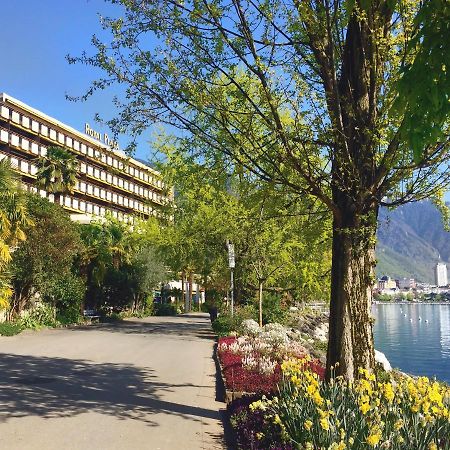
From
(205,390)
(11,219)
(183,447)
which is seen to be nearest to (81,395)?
(205,390)

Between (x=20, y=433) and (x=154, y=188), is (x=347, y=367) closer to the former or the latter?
(x=20, y=433)

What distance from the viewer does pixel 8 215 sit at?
2020 cm

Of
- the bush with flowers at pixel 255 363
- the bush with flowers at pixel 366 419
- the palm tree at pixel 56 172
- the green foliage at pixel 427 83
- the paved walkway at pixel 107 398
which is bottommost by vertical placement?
the paved walkway at pixel 107 398

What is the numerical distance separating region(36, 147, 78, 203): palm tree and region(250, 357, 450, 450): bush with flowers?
4152cm

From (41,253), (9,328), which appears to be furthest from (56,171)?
(9,328)

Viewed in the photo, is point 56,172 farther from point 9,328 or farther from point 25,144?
point 9,328

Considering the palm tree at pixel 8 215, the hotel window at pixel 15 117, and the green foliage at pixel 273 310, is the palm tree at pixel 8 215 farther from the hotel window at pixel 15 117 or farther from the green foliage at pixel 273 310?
the hotel window at pixel 15 117

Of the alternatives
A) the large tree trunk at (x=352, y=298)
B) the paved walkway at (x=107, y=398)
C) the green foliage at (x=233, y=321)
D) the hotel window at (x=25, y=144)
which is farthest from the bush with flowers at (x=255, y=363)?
the hotel window at (x=25, y=144)

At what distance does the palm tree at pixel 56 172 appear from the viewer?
4398 cm

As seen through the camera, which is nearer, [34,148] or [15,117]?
[15,117]

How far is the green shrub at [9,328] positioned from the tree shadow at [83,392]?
712cm

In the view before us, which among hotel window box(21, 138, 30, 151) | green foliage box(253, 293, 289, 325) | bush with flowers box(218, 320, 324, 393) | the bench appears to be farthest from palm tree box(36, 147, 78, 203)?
bush with flowers box(218, 320, 324, 393)

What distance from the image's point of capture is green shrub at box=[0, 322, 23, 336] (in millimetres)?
19938

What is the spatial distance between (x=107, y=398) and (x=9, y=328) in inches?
514
